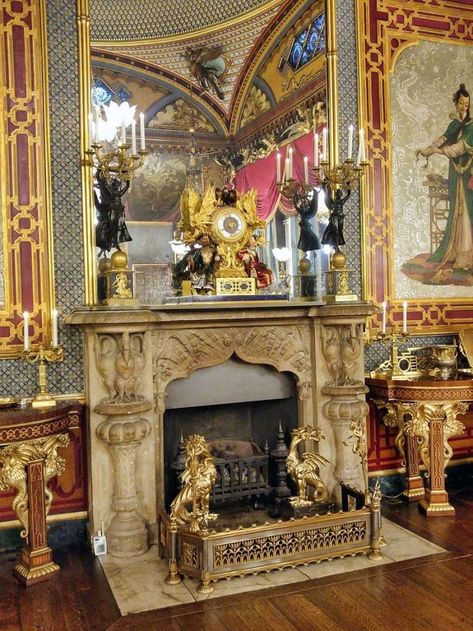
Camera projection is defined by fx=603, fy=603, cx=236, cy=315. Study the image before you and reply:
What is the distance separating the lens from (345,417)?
4.33 m

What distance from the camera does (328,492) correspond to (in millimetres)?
4145

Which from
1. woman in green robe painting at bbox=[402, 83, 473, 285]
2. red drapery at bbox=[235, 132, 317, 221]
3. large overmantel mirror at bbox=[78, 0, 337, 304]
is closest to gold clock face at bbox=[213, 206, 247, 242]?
large overmantel mirror at bbox=[78, 0, 337, 304]

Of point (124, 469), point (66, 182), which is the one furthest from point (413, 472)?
point (66, 182)

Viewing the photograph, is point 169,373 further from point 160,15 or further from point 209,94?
point 160,15

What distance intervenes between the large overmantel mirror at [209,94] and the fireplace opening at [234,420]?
2.61 feet

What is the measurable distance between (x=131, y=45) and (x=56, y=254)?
1.81 metres

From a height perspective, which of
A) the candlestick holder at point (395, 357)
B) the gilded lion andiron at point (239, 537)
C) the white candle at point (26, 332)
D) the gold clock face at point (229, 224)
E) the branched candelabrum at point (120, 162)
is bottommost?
the gilded lion andiron at point (239, 537)

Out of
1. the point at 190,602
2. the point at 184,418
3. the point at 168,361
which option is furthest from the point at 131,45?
the point at 190,602

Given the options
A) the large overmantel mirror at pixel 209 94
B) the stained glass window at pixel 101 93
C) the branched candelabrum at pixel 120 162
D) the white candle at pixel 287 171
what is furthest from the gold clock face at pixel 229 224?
the stained glass window at pixel 101 93

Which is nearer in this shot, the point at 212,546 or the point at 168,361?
the point at 212,546

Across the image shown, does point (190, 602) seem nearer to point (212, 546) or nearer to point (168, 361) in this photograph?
point (212, 546)

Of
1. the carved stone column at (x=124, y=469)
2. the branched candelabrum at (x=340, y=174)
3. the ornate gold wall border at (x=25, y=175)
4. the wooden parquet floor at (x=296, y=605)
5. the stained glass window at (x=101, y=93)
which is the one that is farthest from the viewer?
the stained glass window at (x=101, y=93)

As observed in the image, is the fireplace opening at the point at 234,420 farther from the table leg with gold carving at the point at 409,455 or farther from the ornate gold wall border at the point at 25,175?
the ornate gold wall border at the point at 25,175

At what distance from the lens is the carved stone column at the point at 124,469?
3.77 meters
